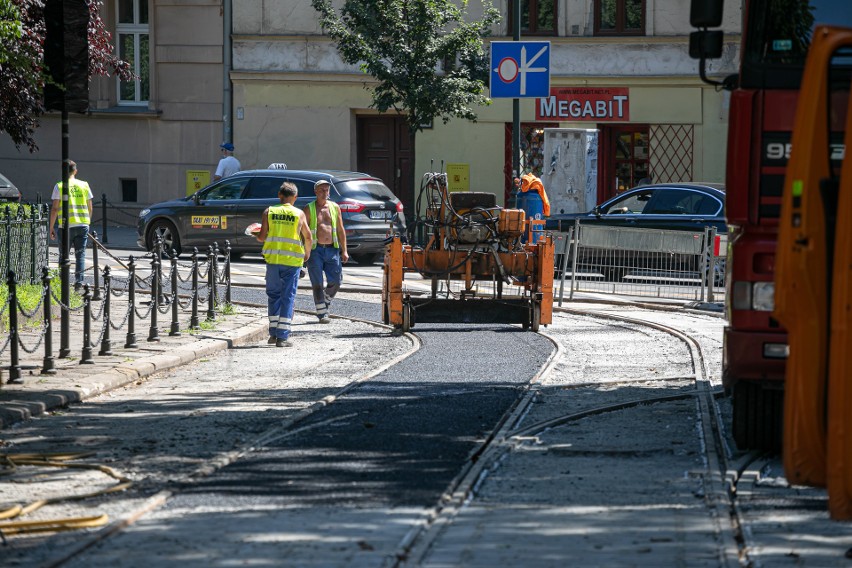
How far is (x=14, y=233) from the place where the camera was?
16.2m

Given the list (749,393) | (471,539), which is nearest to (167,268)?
(749,393)

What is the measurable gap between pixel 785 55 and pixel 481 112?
24.8m

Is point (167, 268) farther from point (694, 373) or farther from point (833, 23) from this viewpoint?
point (833, 23)

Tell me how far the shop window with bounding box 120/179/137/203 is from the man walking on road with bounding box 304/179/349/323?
59.5 ft

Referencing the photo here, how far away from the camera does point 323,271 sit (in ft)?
57.9

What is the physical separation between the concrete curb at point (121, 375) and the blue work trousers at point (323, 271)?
34.1 inches

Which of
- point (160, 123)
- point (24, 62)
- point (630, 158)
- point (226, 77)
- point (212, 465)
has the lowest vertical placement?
point (212, 465)

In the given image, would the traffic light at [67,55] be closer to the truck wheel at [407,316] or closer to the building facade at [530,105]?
the truck wheel at [407,316]

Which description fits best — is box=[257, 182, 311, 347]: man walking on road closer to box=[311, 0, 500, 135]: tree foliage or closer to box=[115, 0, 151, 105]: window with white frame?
box=[311, 0, 500, 135]: tree foliage

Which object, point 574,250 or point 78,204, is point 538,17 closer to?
point 574,250

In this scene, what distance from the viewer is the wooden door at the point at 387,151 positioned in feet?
111

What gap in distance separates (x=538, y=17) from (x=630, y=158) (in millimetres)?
3725

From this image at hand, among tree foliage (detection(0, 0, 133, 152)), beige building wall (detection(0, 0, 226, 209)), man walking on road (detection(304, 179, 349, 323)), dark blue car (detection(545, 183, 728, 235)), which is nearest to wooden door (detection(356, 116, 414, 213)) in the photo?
beige building wall (detection(0, 0, 226, 209))

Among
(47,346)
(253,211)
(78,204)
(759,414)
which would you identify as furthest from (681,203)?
(759,414)
